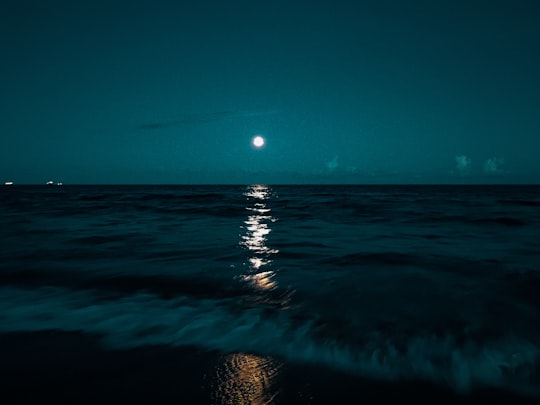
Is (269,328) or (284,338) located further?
(269,328)

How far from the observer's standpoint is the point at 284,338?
2.87m

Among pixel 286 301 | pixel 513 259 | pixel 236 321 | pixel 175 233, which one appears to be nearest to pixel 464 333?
pixel 286 301

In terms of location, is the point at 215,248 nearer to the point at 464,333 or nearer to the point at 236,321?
the point at 236,321

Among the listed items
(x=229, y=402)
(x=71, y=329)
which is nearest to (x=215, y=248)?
(x=71, y=329)

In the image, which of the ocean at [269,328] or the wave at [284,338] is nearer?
the ocean at [269,328]

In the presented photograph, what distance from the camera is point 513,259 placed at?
6.27 meters

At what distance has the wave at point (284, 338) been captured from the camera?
2.38 metres

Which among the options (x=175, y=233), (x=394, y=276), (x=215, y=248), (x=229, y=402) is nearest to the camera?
(x=229, y=402)

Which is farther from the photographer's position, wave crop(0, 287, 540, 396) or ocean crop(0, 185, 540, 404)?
wave crop(0, 287, 540, 396)

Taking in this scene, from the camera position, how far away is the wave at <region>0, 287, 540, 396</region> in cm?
238

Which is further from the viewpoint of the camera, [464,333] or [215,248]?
[215,248]

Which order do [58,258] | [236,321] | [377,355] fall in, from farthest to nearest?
[58,258]
[236,321]
[377,355]

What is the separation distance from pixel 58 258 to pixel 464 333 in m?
6.49

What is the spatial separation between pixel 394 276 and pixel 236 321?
9.10 ft
